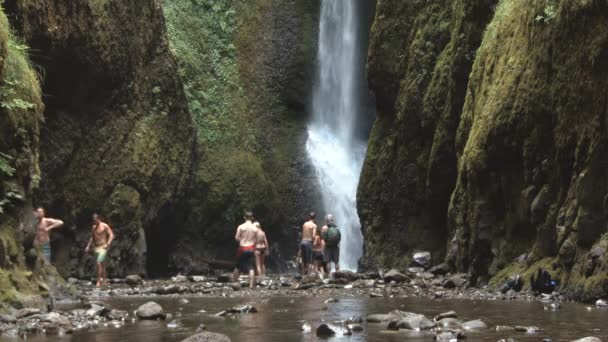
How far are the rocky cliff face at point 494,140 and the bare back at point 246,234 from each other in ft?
16.2

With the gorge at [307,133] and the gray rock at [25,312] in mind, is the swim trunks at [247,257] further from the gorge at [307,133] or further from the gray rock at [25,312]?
the gray rock at [25,312]

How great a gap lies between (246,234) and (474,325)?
39.1 feet

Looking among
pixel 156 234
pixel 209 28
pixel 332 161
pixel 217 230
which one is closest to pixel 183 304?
pixel 156 234

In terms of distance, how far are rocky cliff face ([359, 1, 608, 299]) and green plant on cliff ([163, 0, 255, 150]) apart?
8903mm

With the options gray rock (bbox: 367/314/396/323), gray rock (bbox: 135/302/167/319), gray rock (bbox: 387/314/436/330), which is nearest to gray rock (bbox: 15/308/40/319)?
gray rock (bbox: 135/302/167/319)

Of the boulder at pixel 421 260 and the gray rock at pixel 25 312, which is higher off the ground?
the boulder at pixel 421 260

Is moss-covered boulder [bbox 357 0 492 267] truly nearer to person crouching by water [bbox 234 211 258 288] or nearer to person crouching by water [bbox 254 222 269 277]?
person crouching by water [bbox 254 222 269 277]

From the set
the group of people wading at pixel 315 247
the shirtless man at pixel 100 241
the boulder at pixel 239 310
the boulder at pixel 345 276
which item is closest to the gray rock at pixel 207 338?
the boulder at pixel 239 310

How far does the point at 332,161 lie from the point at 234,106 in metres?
4.88

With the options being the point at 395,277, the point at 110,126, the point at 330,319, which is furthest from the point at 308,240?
the point at 330,319

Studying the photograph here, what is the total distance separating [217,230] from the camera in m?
36.7

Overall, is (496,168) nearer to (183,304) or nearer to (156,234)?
(183,304)

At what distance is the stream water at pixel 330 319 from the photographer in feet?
35.4

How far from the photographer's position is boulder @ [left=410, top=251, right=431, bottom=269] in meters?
27.1
